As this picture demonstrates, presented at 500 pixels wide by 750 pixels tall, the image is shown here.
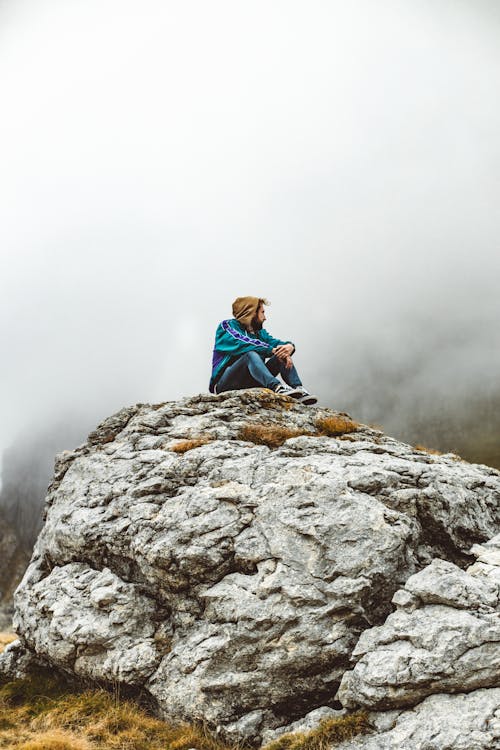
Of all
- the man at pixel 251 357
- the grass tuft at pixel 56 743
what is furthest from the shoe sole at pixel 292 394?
the grass tuft at pixel 56 743

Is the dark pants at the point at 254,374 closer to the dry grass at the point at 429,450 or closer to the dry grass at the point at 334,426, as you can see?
the dry grass at the point at 334,426

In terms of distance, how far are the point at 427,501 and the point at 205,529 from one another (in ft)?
19.3

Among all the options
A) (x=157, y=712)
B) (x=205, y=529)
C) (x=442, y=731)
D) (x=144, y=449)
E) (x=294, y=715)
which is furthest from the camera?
(x=144, y=449)

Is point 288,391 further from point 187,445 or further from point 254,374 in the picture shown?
point 187,445

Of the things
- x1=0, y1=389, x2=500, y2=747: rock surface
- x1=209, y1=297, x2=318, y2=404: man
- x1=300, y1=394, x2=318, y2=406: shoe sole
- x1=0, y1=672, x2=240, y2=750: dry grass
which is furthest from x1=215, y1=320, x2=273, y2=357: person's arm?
x1=0, y1=672, x2=240, y2=750: dry grass

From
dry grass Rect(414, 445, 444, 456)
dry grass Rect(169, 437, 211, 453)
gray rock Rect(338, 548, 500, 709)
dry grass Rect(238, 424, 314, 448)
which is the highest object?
dry grass Rect(414, 445, 444, 456)

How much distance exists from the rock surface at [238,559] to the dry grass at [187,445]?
2.4 inches

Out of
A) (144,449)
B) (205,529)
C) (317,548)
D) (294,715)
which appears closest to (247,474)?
(205,529)

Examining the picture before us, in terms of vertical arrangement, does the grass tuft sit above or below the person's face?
below

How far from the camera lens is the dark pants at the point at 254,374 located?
17.3 metres

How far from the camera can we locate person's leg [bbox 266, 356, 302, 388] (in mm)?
18059

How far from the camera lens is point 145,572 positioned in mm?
11977

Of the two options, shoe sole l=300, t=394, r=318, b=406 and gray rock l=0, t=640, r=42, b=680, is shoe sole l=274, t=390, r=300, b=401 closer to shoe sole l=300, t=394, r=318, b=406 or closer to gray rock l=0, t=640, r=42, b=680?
shoe sole l=300, t=394, r=318, b=406

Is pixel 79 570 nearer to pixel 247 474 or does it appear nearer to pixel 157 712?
pixel 157 712
